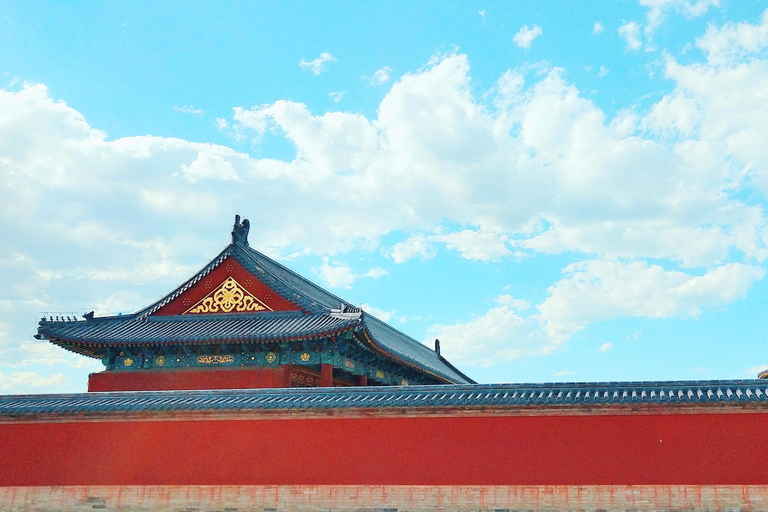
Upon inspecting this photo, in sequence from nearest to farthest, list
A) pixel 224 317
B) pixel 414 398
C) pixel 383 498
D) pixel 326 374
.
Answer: pixel 383 498, pixel 414 398, pixel 326 374, pixel 224 317

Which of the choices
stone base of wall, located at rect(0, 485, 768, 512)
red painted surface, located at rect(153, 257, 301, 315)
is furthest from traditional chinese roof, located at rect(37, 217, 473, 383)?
stone base of wall, located at rect(0, 485, 768, 512)

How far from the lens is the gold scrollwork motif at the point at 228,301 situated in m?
21.5

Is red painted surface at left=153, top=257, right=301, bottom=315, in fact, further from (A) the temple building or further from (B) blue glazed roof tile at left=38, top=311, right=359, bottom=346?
(A) the temple building

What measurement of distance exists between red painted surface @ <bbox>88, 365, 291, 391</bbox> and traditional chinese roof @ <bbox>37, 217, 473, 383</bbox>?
107 centimetres

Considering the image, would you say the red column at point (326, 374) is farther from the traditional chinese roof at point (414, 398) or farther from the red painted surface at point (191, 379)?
the traditional chinese roof at point (414, 398)

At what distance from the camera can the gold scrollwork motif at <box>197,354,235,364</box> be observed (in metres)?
20.2

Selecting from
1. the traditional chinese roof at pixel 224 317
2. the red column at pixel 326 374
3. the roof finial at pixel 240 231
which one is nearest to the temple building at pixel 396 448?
the red column at pixel 326 374

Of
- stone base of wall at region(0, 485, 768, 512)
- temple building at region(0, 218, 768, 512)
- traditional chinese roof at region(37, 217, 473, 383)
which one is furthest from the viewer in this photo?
traditional chinese roof at region(37, 217, 473, 383)

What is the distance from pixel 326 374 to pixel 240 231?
6561mm

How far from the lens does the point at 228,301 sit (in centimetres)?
2170

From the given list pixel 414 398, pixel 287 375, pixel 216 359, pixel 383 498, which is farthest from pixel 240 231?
pixel 383 498

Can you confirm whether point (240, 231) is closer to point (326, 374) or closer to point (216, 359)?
point (216, 359)

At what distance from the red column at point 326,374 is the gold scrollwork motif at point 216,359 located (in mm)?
2701

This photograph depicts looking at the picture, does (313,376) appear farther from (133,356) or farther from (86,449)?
(86,449)
